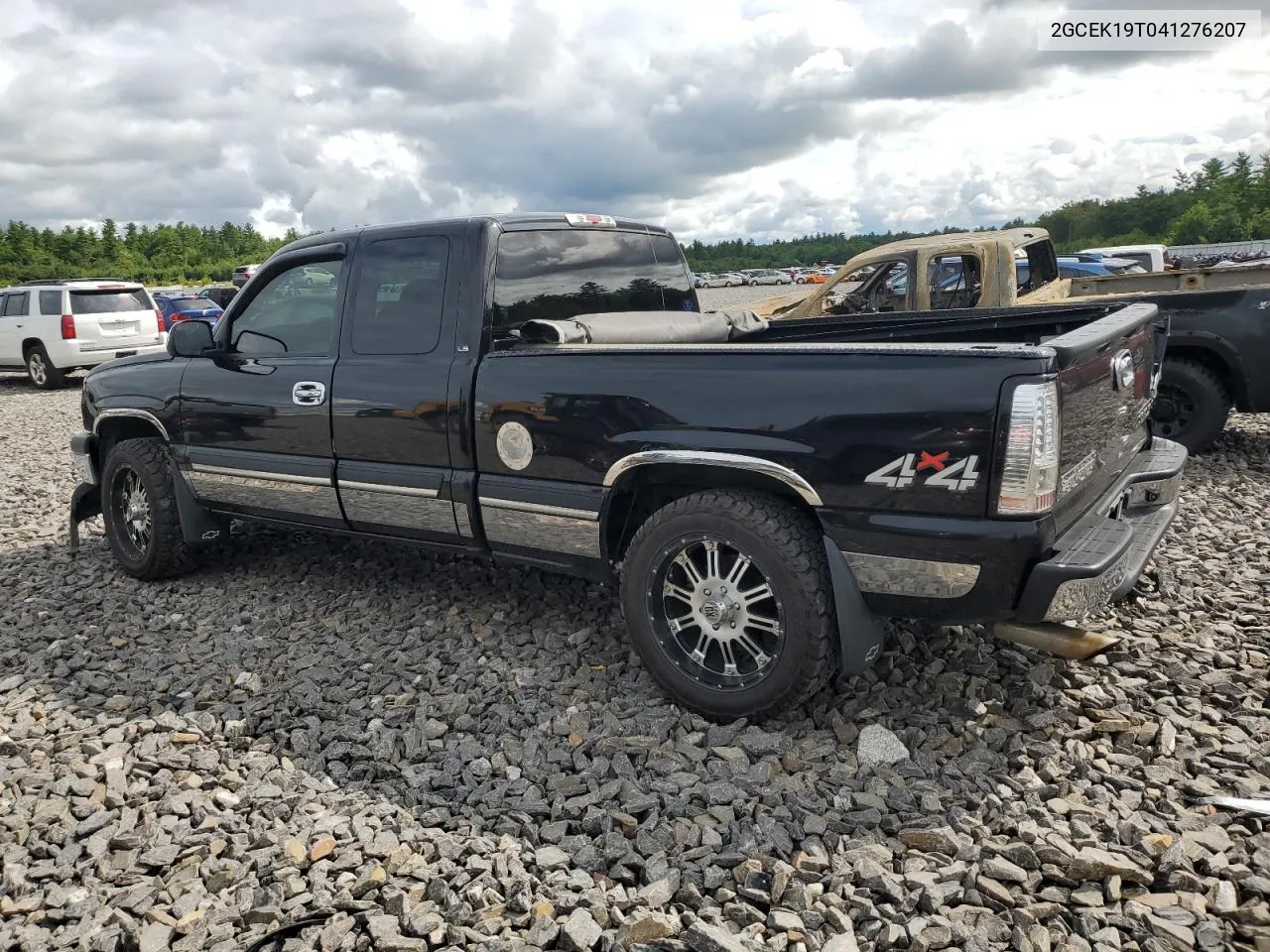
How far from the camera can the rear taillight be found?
2699 millimetres

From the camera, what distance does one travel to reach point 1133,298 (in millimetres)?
6441

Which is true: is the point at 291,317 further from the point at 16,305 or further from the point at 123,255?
the point at 123,255

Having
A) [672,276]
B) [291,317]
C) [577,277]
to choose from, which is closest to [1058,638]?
[577,277]

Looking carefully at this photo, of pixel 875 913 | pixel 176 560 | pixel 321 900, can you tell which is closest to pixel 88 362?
pixel 176 560

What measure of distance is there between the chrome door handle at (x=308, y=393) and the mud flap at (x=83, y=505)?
2071mm

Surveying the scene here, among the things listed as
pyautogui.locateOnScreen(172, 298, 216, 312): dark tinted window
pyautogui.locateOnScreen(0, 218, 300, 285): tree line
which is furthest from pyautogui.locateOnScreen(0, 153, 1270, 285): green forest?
pyautogui.locateOnScreen(172, 298, 216, 312): dark tinted window

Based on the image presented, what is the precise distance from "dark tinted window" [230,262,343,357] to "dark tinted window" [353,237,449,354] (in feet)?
0.73

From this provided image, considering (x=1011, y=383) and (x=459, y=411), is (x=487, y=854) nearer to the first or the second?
(x=459, y=411)

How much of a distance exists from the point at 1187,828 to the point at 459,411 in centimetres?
293

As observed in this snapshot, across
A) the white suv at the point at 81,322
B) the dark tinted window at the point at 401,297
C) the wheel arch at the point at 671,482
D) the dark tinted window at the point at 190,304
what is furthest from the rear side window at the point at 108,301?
the wheel arch at the point at 671,482

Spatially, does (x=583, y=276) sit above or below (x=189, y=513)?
above

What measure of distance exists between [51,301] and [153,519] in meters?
12.9

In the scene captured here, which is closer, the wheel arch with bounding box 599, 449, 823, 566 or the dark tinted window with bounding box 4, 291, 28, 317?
the wheel arch with bounding box 599, 449, 823, 566

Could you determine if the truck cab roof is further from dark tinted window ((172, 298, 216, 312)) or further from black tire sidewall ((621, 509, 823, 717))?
dark tinted window ((172, 298, 216, 312))
